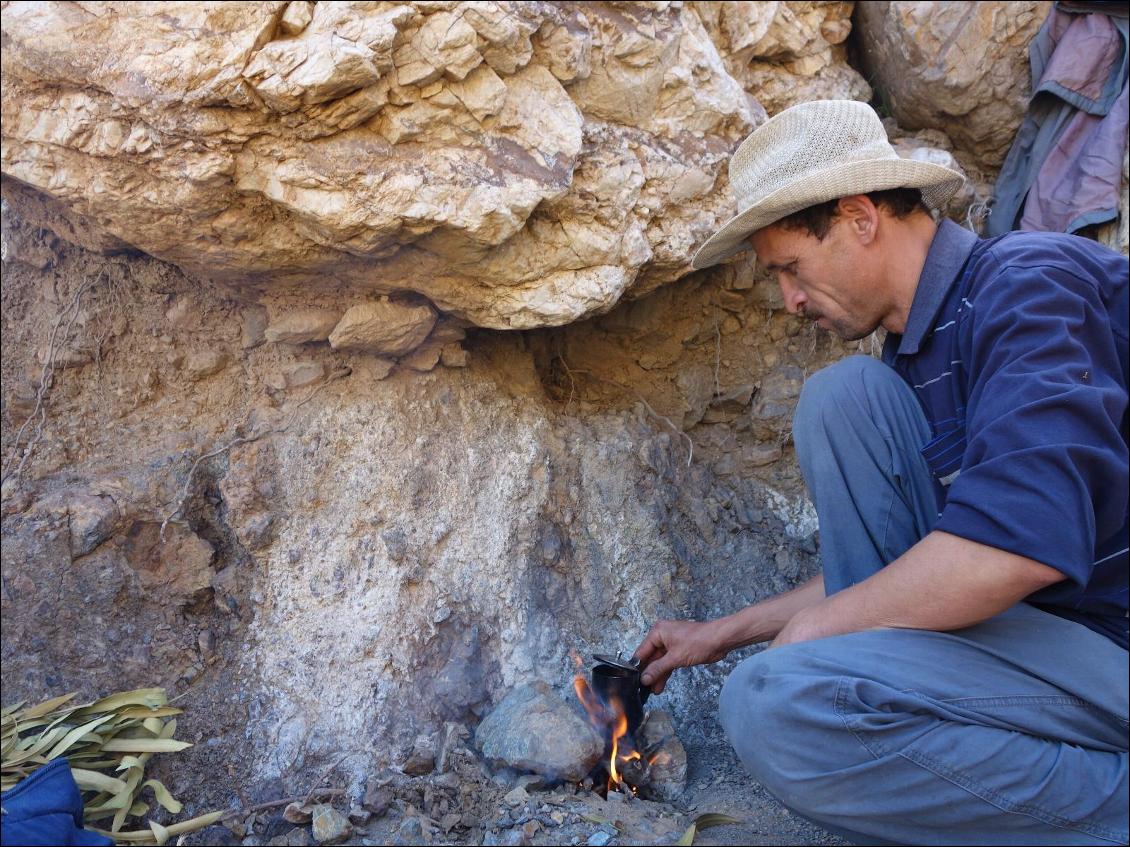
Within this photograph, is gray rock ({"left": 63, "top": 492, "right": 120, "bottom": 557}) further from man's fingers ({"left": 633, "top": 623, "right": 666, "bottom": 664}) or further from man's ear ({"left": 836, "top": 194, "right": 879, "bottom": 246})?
man's ear ({"left": 836, "top": 194, "right": 879, "bottom": 246})

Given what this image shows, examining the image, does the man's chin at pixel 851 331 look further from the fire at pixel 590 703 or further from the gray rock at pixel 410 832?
the gray rock at pixel 410 832

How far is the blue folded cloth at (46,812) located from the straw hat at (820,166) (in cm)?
200

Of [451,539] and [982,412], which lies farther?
[451,539]

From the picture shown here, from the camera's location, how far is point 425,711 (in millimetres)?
2633

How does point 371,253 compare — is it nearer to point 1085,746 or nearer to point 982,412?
point 982,412

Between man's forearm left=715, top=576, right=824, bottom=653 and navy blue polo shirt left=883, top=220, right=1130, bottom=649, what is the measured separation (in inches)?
21.3

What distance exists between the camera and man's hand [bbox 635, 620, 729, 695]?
8.07ft

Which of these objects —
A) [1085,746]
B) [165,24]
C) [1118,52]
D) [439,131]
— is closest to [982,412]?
[1085,746]

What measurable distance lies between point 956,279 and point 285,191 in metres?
1.71

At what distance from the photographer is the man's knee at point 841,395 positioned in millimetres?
2150

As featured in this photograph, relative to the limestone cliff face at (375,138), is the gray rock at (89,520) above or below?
below

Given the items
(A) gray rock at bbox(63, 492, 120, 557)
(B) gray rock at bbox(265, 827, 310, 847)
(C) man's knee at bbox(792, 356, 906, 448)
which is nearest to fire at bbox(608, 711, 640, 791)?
(B) gray rock at bbox(265, 827, 310, 847)

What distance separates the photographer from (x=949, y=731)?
5.66 ft

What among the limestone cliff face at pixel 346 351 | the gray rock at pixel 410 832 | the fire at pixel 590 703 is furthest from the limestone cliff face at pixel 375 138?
the gray rock at pixel 410 832
